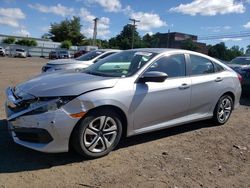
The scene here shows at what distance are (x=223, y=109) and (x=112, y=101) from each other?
3.06 metres

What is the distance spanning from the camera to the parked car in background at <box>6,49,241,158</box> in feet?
13.1

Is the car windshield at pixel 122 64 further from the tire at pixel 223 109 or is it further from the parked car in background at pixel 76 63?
the parked car in background at pixel 76 63

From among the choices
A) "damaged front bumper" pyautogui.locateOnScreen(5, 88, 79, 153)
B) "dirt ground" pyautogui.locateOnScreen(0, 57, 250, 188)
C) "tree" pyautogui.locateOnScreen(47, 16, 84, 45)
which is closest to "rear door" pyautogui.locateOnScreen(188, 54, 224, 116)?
"dirt ground" pyautogui.locateOnScreen(0, 57, 250, 188)

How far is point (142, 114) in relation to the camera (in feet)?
15.6

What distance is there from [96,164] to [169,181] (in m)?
1.01

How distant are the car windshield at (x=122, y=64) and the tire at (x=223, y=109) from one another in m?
1.95

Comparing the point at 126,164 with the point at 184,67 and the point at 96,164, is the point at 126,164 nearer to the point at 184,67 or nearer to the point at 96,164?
the point at 96,164

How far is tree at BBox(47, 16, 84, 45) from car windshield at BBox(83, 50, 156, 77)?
75969 mm

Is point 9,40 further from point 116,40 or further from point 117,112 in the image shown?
point 117,112

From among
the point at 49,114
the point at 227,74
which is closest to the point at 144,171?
the point at 49,114

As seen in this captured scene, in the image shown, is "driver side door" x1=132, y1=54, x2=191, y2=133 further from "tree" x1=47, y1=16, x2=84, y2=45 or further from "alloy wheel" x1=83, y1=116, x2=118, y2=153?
"tree" x1=47, y1=16, x2=84, y2=45

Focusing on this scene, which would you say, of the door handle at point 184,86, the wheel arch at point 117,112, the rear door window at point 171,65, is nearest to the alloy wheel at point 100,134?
the wheel arch at point 117,112

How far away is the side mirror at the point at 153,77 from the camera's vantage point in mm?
4680

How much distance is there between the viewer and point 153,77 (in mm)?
4688
